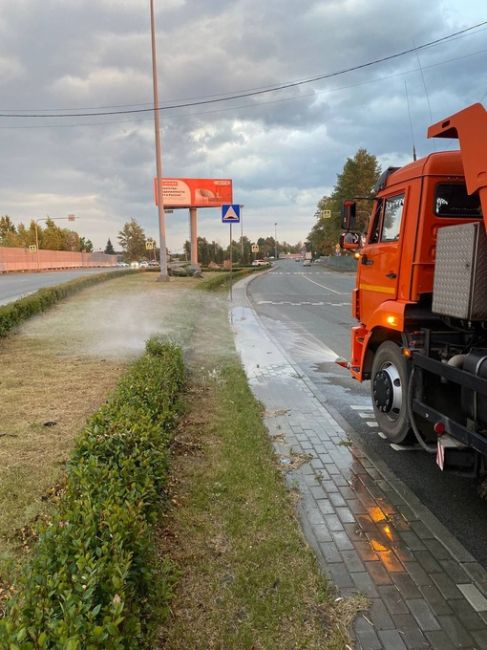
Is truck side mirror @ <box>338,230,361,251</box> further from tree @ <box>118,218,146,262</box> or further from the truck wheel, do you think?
tree @ <box>118,218,146,262</box>

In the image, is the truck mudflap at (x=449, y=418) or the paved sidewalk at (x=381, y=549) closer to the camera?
the paved sidewalk at (x=381, y=549)

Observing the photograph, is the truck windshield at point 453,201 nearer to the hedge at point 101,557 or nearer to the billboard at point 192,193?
the hedge at point 101,557

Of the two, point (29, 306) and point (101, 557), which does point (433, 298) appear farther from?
point (29, 306)

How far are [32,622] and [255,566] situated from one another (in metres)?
1.47

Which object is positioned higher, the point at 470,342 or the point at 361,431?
the point at 470,342

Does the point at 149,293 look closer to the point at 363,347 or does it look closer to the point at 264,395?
the point at 264,395

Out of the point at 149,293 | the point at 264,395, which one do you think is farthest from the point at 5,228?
the point at 264,395

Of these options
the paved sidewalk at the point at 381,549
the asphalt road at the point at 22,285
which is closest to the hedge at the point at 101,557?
the paved sidewalk at the point at 381,549

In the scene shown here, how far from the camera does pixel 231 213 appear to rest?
15352 mm

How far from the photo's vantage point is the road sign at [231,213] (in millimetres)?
15273

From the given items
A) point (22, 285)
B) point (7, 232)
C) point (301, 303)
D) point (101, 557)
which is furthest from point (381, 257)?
point (7, 232)

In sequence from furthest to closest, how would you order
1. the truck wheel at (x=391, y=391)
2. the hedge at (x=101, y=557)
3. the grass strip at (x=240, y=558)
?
the truck wheel at (x=391, y=391) → the grass strip at (x=240, y=558) → the hedge at (x=101, y=557)

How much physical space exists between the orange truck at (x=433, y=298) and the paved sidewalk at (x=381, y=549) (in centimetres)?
52

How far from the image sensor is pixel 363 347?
5.49 meters
